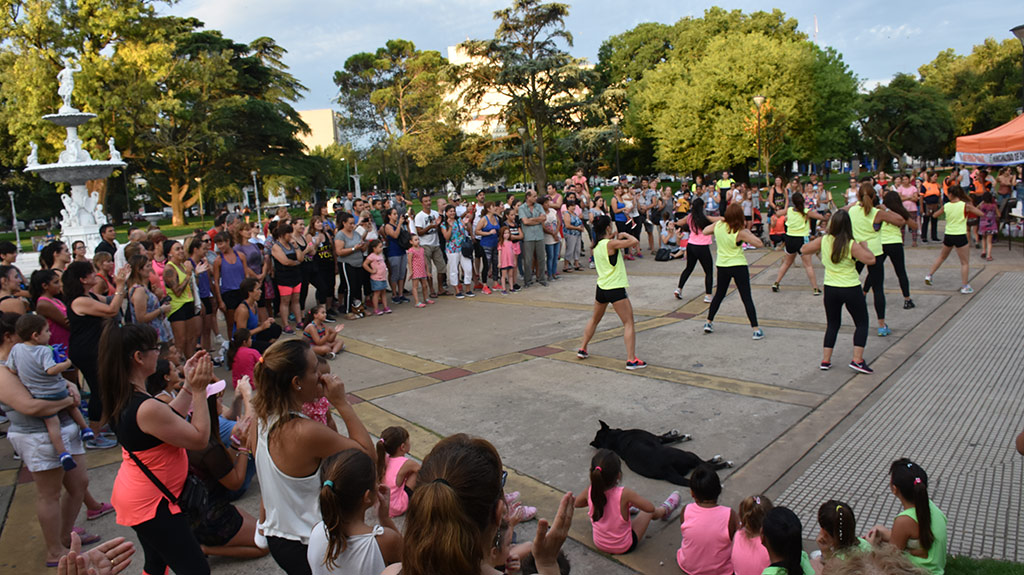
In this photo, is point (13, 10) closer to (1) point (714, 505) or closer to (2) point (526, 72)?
(2) point (526, 72)

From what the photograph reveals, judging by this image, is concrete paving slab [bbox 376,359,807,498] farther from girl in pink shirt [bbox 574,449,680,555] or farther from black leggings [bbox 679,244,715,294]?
black leggings [bbox 679,244,715,294]

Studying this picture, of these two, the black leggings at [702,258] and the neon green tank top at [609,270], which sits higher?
the neon green tank top at [609,270]

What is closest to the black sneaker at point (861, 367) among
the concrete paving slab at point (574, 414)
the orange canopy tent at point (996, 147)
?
the concrete paving slab at point (574, 414)

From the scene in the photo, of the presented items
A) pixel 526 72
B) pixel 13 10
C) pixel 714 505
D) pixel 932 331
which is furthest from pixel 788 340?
pixel 13 10

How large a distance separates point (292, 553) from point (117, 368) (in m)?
1.21

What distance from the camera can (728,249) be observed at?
8.37 meters

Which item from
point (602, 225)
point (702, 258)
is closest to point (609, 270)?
point (602, 225)

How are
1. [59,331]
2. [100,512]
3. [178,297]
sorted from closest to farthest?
[100,512], [59,331], [178,297]

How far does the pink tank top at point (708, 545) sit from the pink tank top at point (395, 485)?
1.78 meters

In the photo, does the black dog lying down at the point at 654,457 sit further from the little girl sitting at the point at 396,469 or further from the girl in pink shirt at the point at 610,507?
the little girl sitting at the point at 396,469

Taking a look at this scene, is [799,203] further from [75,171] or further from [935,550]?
[75,171]

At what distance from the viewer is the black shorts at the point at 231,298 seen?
28.9 ft

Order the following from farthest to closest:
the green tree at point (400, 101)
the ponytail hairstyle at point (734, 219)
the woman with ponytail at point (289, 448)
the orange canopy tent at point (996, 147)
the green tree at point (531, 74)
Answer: the green tree at point (400, 101)
the green tree at point (531, 74)
the orange canopy tent at point (996, 147)
the ponytail hairstyle at point (734, 219)
the woman with ponytail at point (289, 448)

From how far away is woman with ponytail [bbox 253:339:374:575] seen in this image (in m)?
2.68
